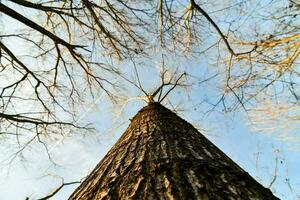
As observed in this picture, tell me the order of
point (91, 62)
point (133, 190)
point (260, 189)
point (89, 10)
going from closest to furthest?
point (133, 190), point (260, 189), point (89, 10), point (91, 62)

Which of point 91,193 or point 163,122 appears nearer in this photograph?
point 91,193

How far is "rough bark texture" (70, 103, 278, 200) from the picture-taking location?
1.92m

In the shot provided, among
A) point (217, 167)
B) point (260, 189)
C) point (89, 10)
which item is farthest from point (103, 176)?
point (89, 10)

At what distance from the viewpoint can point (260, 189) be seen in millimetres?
2174

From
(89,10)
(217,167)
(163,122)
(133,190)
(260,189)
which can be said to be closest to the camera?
(133,190)

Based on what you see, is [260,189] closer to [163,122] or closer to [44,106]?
[163,122]

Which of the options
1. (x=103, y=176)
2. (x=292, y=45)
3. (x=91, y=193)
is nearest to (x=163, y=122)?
(x=103, y=176)

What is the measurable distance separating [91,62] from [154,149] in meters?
4.67

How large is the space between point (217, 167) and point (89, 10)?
480 centimetres

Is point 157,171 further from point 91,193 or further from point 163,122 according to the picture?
point 163,122

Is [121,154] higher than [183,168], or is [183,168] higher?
[121,154]

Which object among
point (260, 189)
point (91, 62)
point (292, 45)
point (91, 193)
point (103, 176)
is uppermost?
point (91, 62)

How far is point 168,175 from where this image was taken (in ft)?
6.91

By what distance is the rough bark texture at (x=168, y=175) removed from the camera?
1.92m
